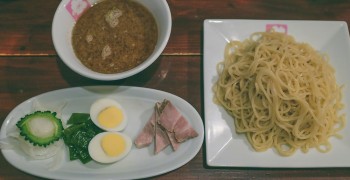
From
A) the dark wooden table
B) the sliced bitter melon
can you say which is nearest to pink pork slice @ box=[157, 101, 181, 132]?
the dark wooden table

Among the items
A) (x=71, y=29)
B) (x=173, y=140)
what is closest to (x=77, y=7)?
(x=71, y=29)

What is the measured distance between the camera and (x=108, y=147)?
1516 mm

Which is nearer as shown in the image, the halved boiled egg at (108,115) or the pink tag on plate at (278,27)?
the halved boiled egg at (108,115)

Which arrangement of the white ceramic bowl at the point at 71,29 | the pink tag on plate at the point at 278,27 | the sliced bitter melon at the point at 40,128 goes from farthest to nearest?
the pink tag on plate at the point at 278,27, the sliced bitter melon at the point at 40,128, the white ceramic bowl at the point at 71,29

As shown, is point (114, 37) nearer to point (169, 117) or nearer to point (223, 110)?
point (169, 117)

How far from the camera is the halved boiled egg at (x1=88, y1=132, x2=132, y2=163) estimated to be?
4.96 feet

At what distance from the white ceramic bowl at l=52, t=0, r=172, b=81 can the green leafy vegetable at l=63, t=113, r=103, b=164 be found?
0.28 metres

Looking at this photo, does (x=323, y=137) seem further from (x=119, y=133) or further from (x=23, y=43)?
(x=23, y=43)

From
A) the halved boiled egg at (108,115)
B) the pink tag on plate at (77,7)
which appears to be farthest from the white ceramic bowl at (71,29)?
the halved boiled egg at (108,115)

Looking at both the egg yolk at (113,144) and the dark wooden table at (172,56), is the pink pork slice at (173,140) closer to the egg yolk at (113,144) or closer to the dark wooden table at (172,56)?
the dark wooden table at (172,56)

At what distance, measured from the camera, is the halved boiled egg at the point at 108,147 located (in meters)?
1.51

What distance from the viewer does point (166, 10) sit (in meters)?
1.49

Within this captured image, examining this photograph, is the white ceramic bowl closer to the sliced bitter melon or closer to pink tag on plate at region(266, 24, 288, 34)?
the sliced bitter melon

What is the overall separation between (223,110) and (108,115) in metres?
0.55
